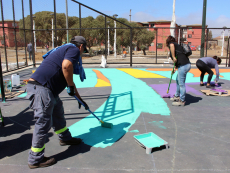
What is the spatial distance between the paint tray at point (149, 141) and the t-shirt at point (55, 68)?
1594 millimetres

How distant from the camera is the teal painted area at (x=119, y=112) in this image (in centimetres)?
385

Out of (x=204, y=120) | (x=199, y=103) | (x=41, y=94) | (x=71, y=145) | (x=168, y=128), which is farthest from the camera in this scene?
(x=199, y=103)

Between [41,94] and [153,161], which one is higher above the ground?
[41,94]

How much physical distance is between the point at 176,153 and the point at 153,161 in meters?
0.46

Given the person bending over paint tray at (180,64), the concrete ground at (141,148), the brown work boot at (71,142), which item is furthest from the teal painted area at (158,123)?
the brown work boot at (71,142)

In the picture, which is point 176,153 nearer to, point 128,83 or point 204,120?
point 204,120

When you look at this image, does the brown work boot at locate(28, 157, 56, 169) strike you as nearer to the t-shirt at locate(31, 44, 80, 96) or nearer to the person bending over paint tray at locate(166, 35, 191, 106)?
the t-shirt at locate(31, 44, 80, 96)

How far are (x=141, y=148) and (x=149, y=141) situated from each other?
0.82 ft

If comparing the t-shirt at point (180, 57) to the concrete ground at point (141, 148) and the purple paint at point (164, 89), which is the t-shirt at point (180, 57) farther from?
the purple paint at point (164, 89)

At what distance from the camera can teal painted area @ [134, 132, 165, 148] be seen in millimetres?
3385

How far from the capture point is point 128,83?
28.8 feet

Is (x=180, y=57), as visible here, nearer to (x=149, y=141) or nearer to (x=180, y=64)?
(x=180, y=64)

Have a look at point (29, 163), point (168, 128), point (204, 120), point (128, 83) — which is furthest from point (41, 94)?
point (128, 83)

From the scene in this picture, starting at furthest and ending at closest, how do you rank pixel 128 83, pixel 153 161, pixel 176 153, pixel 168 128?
pixel 128 83, pixel 168 128, pixel 176 153, pixel 153 161
